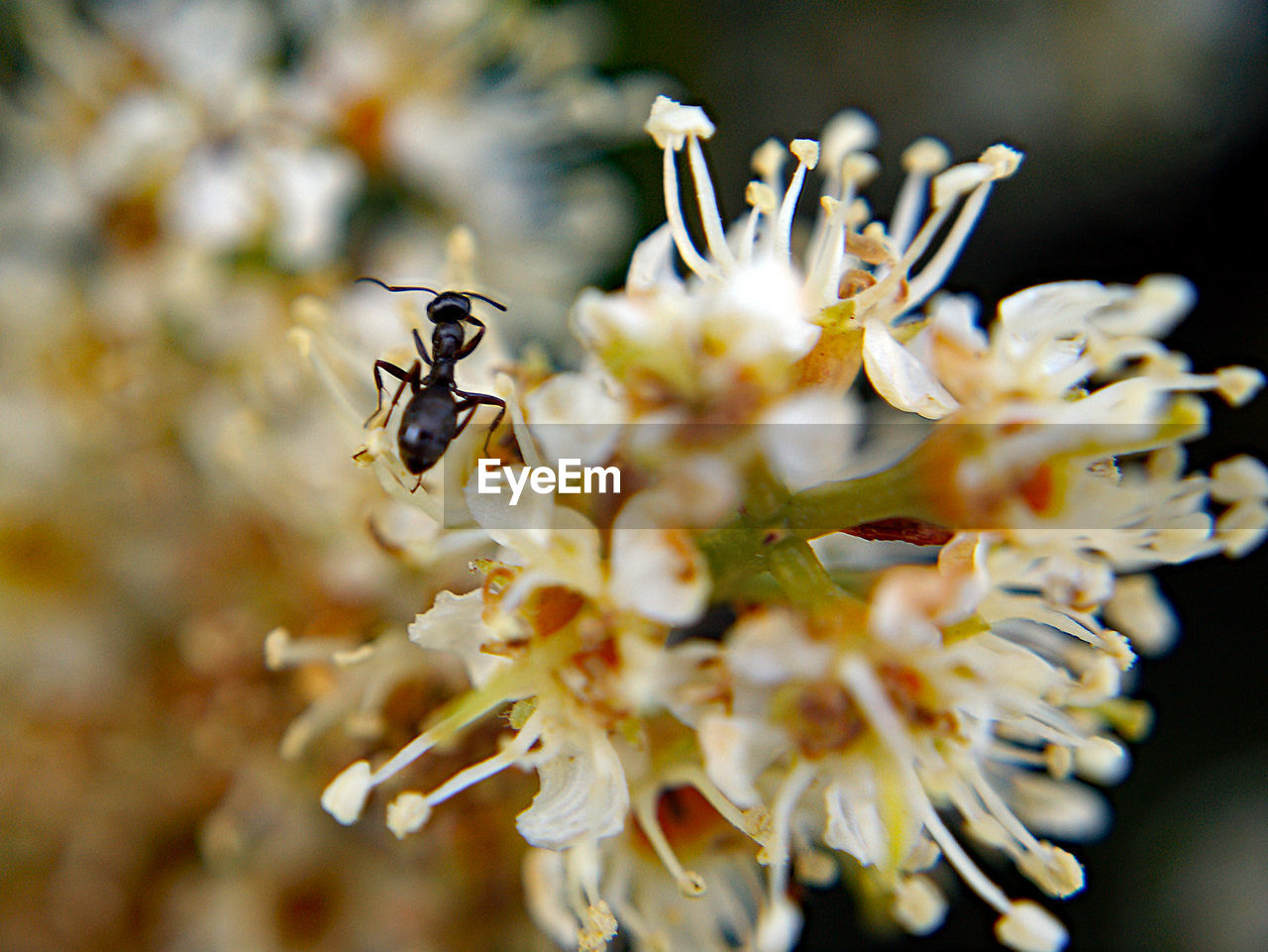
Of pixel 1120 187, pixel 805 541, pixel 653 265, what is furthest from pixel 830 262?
pixel 1120 187

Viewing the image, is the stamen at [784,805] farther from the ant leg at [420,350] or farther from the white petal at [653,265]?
the ant leg at [420,350]

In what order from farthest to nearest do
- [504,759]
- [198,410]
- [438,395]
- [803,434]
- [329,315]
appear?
[198,410] < [329,315] < [438,395] < [504,759] < [803,434]

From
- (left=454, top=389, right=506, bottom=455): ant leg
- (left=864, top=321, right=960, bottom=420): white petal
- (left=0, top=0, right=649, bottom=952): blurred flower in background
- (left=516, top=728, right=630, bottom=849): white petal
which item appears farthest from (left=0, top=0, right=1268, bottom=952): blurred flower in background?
(left=864, top=321, right=960, bottom=420): white petal

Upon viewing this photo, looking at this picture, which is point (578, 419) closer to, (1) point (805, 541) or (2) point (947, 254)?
(1) point (805, 541)

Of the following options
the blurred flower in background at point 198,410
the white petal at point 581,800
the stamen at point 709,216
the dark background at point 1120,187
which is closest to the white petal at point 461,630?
the white petal at point 581,800

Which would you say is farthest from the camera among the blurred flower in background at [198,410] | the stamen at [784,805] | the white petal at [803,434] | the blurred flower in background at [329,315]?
the blurred flower in background at [198,410]

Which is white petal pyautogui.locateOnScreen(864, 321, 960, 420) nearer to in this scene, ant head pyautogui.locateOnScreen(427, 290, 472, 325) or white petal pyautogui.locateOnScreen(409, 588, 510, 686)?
white petal pyautogui.locateOnScreen(409, 588, 510, 686)
